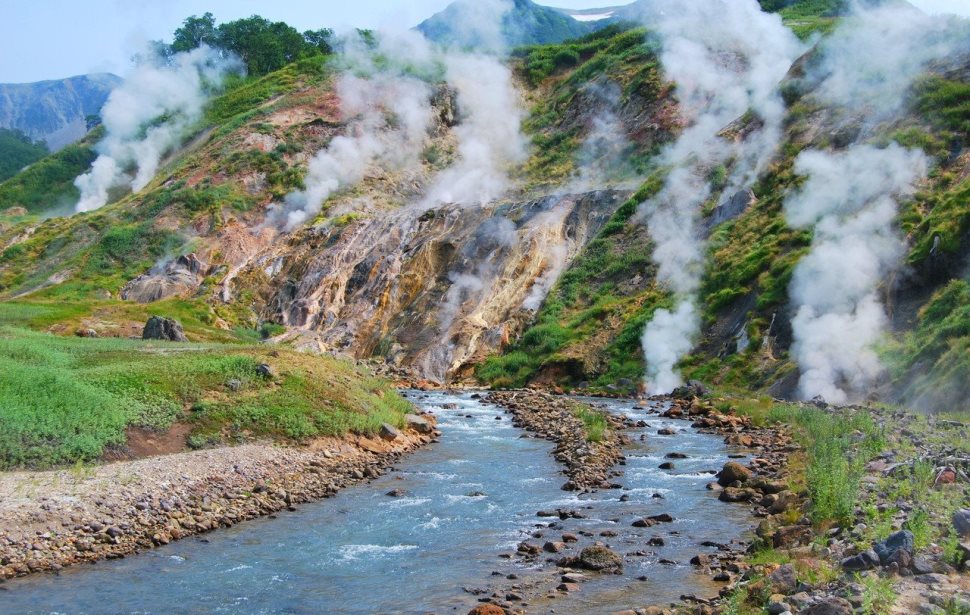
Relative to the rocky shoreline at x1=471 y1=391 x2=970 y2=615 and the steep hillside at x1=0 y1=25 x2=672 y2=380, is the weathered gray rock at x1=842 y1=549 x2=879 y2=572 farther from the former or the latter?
the steep hillside at x1=0 y1=25 x2=672 y2=380

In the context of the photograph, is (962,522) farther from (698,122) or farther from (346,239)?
(698,122)

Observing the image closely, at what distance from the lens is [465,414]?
101 ft

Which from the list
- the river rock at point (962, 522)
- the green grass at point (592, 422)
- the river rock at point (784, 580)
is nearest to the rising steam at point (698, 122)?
the green grass at point (592, 422)

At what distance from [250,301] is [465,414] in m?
29.2

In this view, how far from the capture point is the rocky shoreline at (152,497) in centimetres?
1351

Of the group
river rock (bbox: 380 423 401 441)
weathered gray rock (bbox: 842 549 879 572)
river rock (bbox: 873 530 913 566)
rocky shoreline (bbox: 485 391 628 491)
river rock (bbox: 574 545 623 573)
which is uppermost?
river rock (bbox: 873 530 913 566)

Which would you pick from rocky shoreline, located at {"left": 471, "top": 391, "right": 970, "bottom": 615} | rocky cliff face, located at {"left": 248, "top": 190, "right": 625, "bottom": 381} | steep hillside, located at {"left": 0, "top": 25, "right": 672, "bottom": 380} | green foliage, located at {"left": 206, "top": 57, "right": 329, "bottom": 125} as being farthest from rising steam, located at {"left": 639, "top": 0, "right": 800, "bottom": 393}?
green foliage, located at {"left": 206, "top": 57, "right": 329, "bottom": 125}

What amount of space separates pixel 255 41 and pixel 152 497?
91729mm

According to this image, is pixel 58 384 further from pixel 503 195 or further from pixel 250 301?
pixel 503 195

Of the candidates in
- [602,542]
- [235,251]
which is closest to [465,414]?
[602,542]

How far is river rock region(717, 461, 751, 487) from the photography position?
18.1 m

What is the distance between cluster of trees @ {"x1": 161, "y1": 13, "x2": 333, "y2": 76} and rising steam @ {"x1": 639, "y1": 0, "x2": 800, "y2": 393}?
4238 centimetres

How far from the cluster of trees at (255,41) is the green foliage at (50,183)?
839 inches

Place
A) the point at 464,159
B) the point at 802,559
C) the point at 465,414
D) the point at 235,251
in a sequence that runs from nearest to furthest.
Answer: the point at 802,559
the point at 465,414
the point at 235,251
the point at 464,159
